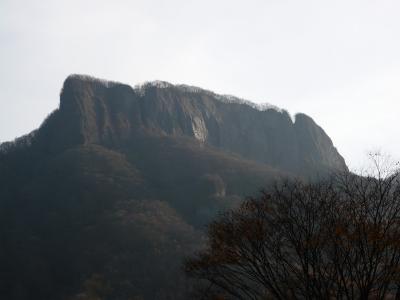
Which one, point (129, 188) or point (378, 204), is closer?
point (378, 204)

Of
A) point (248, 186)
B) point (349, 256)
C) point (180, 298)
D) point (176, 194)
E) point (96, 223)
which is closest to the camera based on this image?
point (349, 256)

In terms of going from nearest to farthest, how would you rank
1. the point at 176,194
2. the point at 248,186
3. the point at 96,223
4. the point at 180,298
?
the point at 180,298 < the point at 96,223 < the point at 248,186 < the point at 176,194

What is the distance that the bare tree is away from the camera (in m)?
20.7

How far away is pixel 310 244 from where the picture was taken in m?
21.0

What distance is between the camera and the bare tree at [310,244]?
67.9 ft

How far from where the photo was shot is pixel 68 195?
187000mm

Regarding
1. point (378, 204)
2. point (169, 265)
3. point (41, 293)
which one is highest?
point (378, 204)

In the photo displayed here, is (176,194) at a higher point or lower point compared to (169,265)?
higher

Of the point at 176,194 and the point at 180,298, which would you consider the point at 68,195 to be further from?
the point at 180,298

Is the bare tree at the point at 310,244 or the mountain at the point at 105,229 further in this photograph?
the mountain at the point at 105,229

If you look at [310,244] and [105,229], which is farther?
[105,229]

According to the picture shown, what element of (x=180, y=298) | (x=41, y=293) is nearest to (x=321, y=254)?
(x=180, y=298)

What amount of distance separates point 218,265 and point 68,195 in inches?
6692

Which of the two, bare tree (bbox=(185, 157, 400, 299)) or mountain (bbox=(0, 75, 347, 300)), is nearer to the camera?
bare tree (bbox=(185, 157, 400, 299))
